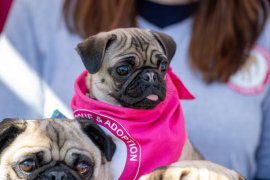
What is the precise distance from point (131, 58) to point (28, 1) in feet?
4.19

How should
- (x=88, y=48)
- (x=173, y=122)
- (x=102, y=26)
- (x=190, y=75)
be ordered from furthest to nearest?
1. (x=190, y=75)
2. (x=102, y=26)
3. (x=173, y=122)
4. (x=88, y=48)

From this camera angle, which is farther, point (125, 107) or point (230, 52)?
point (230, 52)

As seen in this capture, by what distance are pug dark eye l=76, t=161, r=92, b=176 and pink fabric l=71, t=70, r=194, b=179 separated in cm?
11

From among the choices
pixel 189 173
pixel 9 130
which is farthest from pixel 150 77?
pixel 9 130

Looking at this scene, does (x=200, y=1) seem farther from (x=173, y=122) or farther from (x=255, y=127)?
(x=173, y=122)

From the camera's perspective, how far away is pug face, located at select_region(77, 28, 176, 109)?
1382 mm

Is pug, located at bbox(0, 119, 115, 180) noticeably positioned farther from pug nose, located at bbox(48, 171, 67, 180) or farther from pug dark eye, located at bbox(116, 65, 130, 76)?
pug dark eye, located at bbox(116, 65, 130, 76)

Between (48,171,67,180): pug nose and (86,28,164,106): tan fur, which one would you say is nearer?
(48,171,67,180): pug nose

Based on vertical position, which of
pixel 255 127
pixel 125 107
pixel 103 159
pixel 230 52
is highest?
pixel 125 107

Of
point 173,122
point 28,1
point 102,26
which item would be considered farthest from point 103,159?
point 28,1

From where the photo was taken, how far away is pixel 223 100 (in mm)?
2385

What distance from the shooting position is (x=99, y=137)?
4.65 feet

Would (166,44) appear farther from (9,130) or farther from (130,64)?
(9,130)

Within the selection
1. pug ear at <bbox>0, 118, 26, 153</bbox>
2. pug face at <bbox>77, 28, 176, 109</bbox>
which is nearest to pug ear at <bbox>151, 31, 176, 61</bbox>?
pug face at <bbox>77, 28, 176, 109</bbox>
